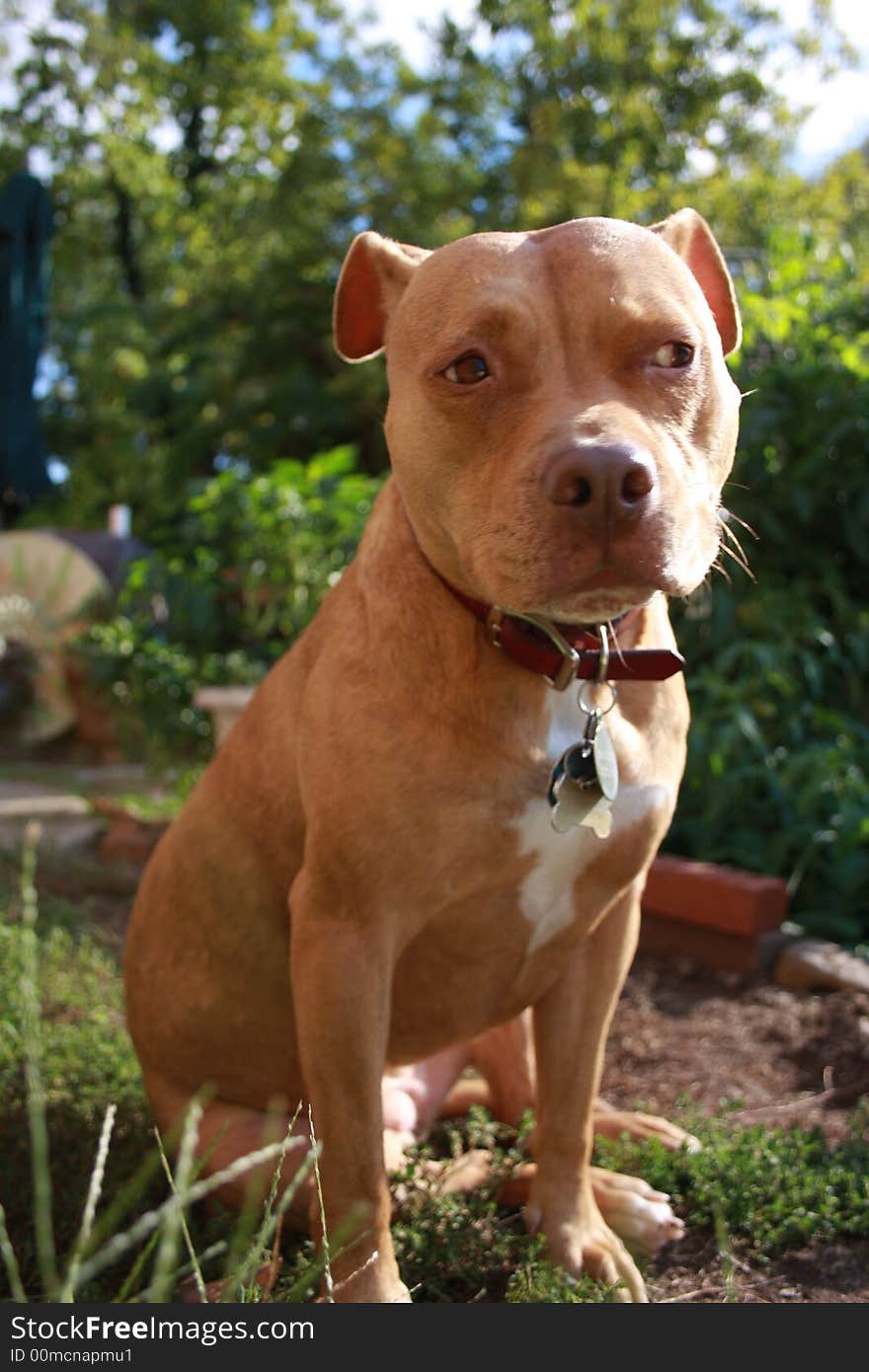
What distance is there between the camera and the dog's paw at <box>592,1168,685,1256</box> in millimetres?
2158

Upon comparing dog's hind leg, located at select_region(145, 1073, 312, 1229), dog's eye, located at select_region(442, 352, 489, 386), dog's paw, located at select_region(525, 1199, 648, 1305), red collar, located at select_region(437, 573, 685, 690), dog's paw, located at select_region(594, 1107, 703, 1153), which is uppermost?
dog's eye, located at select_region(442, 352, 489, 386)

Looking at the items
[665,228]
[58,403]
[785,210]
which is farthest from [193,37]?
[665,228]

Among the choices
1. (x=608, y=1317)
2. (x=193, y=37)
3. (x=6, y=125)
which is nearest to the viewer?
(x=608, y=1317)

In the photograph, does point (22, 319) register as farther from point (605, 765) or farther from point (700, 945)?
point (605, 765)

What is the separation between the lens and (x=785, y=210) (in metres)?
12.0

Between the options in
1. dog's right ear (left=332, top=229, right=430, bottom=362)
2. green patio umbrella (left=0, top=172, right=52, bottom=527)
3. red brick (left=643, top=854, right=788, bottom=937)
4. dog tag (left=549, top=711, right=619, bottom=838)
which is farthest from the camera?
green patio umbrella (left=0, top=172, right=52, bottom=527)

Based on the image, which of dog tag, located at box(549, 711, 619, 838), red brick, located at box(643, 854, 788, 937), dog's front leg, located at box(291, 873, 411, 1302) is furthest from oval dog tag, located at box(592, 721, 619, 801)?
red brick, located at box(643, 854, 788, 937)

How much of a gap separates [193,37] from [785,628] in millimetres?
15907

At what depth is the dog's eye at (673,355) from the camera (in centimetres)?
166

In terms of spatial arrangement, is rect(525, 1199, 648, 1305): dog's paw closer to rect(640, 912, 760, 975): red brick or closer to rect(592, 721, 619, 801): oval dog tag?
rect(592, 721, 619, 801): oval dog tag

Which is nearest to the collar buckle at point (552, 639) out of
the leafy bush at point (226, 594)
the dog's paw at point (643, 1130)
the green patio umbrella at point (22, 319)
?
the dog's paw at point (643, 1130)

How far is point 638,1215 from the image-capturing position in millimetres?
2166

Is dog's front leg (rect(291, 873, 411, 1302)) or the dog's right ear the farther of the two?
the dog's right ear

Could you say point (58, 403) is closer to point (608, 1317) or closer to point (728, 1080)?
point (728, 1080)
